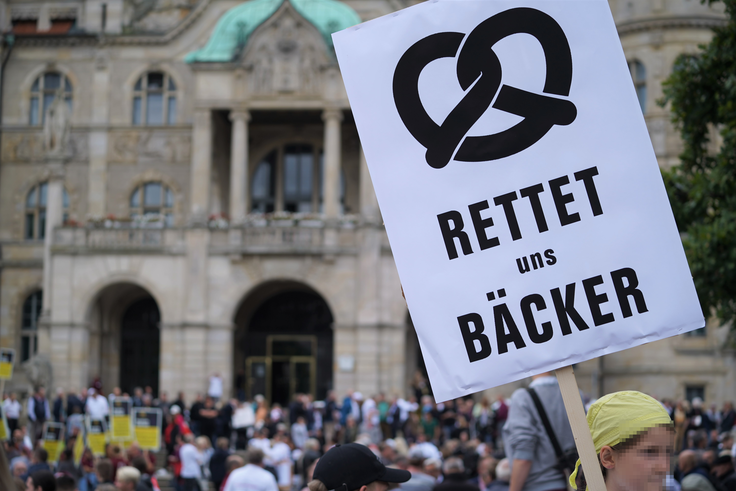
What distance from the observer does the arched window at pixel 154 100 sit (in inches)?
1499

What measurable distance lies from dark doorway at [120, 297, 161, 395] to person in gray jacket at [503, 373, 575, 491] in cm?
3220

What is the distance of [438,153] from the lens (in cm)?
396

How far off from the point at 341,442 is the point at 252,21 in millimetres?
17537

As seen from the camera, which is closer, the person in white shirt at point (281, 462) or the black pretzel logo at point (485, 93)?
the black pretzel logo at point (485, 93)

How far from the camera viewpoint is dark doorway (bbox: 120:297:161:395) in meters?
36.6

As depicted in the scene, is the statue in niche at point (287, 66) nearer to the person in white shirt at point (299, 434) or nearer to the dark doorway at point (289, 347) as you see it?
the dark doorway at point (289, 347)

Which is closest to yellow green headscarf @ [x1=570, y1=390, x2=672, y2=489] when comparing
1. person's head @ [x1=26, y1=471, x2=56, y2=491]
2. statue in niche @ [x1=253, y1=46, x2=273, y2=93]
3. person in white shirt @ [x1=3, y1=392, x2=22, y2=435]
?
person's head @ [x1=26, y1=471, x2=56, y2=491]

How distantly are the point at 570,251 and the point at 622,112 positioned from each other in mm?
615

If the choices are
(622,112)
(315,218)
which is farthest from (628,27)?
(622,112)

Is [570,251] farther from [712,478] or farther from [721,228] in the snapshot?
[721,228]

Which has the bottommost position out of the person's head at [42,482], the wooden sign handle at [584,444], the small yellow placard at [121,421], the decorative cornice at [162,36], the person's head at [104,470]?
the wooden sign handle at [584,444]

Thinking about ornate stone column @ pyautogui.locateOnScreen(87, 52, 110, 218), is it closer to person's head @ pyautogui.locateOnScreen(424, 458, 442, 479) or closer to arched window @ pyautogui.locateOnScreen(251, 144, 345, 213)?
arched window @ pyautogui.locateOnScreen(251, 144, 345, 213)

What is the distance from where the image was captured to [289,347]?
3581 centimetres

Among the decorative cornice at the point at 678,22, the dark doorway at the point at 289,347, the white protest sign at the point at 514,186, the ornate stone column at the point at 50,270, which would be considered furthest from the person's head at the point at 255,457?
the decorative cornice at the point at 678,22
